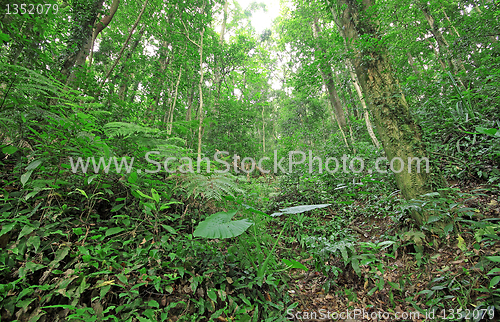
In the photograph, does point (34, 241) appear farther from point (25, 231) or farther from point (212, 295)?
point (212, 295)

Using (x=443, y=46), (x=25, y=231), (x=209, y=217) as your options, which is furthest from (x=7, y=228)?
(x=443, y=46)

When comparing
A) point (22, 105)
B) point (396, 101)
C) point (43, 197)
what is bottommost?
point (43, 197)

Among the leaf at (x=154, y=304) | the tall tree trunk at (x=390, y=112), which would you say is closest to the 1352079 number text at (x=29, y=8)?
the leaf at (x=154, y=304)

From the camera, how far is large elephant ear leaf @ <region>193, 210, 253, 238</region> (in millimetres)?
1610

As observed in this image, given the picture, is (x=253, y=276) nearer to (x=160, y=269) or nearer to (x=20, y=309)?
(x=160, y=269)

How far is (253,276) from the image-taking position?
2.02 meters

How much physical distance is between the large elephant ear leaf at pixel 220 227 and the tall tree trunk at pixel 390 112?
2.51 m

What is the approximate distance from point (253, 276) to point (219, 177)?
45.3 inches

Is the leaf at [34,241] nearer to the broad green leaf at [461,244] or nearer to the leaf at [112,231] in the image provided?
the leaf at [112,231]

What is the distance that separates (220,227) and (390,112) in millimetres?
3220

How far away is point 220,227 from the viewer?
172 cm

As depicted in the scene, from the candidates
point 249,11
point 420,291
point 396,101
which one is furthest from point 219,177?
Answer: point 249,11

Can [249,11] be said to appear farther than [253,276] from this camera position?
Yes

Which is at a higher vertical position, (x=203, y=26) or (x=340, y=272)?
(x=203, y=26)
